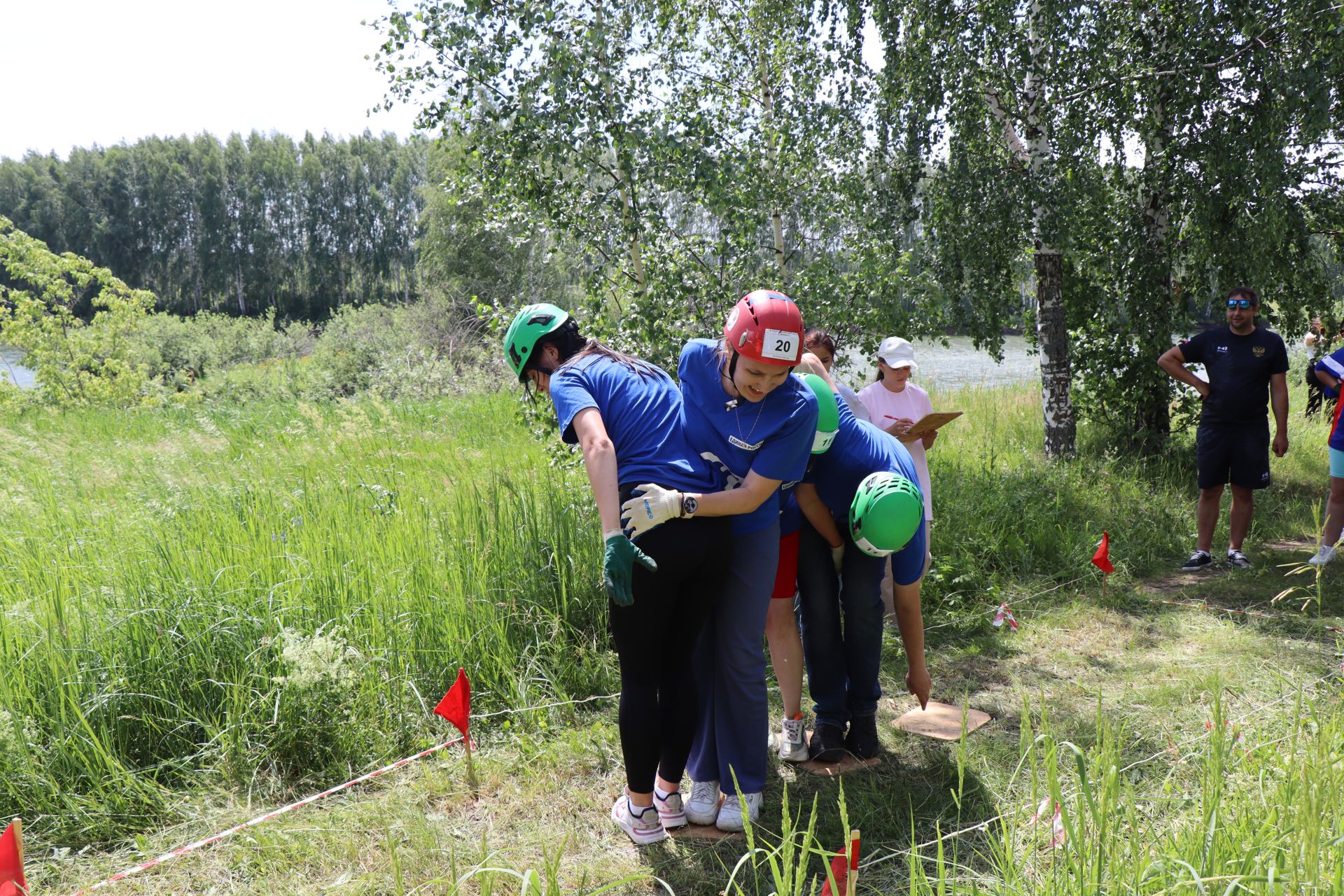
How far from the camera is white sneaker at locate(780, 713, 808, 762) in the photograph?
11.3ft

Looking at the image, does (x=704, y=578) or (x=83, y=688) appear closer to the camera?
(x=704, y=578)

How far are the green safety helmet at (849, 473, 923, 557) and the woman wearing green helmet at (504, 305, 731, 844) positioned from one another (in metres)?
0.47

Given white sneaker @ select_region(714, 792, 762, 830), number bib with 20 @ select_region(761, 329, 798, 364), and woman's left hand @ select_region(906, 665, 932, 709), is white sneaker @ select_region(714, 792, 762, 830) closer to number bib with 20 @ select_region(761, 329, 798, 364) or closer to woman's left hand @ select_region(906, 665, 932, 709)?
woman's left hand @ select_region(906, 665, 932, 709)

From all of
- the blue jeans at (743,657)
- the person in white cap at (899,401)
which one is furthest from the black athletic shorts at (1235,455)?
the blue jeans at (743,657)

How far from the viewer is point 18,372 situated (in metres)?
26.0

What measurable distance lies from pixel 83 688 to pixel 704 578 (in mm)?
2341

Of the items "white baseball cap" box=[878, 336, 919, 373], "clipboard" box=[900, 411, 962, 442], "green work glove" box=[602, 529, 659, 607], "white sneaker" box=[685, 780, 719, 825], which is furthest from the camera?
"white baseball cap" box=[878, 336, 919, 373]

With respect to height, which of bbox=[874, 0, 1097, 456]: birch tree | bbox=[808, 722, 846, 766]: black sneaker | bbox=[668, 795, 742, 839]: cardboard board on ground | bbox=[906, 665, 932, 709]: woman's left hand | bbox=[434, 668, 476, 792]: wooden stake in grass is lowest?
bbox=[668, 795, 742, 839]: cardboard board on ground

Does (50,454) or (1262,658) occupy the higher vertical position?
(50,454)

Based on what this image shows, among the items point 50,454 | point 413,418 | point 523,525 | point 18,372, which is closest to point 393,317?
point 18,372

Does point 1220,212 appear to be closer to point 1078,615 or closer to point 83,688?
point 1078,615

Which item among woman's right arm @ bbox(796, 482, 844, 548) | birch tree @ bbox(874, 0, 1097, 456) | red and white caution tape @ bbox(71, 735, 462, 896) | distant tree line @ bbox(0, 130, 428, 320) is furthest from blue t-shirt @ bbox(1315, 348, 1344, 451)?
A: distant tree line @ bbox(0, 130, 428, 320)

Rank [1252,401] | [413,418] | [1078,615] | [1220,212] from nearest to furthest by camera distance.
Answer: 1. [1078,615]
2. [1252,401]
3. [1220,212]
4. [413,418]

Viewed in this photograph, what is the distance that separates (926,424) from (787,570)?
1.36 m
